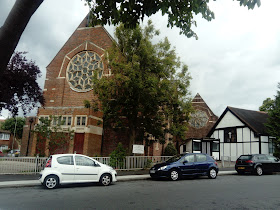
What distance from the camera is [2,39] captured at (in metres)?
3.34

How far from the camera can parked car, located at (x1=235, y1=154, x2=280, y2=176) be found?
16.7 metres

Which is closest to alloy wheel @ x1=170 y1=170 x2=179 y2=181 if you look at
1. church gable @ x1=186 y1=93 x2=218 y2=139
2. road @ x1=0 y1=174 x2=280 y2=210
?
road @ x1=0 y1=174 x2=280 y2=210

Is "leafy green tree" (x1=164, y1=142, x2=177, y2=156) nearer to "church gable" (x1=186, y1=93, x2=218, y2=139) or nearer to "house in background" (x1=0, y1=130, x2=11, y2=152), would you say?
"church gable" (x1=186, y1=93, x2=218, y2=139)

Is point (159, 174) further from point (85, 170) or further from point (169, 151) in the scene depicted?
point (169, 151)

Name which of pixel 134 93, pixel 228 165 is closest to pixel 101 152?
pixel 134 93

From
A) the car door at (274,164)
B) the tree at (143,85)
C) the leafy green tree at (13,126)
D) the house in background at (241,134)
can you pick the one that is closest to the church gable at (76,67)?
the tree at (143,85)

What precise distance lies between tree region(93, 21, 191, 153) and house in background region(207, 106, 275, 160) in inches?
497

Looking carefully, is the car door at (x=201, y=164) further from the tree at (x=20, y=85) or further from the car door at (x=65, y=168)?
the tree at (x=20, y=85)

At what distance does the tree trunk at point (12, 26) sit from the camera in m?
3.36

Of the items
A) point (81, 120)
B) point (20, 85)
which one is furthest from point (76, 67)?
point (20, 85)

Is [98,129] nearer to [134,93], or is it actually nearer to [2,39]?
[134,93]

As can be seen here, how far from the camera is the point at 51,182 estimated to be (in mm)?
9938

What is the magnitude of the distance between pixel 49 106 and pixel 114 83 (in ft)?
45.5

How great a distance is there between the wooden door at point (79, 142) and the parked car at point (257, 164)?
49.2ft
